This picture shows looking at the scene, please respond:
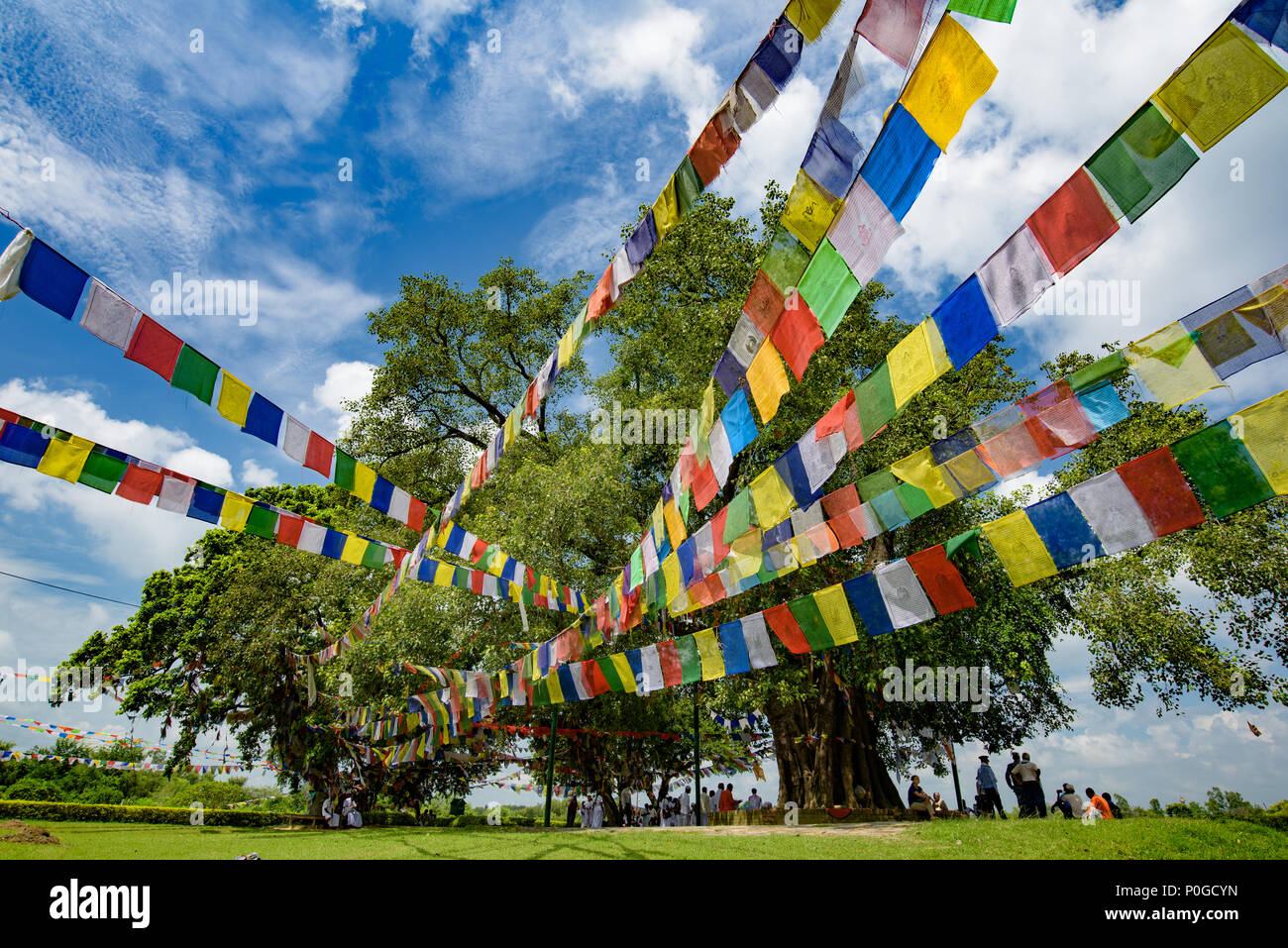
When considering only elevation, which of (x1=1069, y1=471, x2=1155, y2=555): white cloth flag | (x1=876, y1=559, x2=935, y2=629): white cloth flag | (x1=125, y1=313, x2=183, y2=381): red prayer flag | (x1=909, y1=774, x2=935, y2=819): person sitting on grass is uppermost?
(x1=125, y1=313, x2=183, y2=381): red prayer flag

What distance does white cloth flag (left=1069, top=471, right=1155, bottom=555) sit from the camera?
4129mm

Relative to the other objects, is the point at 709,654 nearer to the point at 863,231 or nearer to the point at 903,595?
the point at 903,595

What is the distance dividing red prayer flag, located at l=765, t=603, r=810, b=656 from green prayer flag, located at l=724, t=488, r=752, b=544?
1.08 metres

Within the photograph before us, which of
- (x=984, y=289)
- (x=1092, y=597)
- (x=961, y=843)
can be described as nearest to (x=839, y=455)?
(x=984, y=289)

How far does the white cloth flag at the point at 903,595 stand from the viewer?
18.5ft

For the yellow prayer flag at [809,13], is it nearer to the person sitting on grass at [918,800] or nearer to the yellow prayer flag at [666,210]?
the yellow prayer flag at [666,210]

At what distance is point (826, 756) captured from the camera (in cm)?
1493

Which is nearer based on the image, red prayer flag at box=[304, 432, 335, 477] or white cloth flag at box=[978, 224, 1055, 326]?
white cloth flag at box=[978, 224, 1055, 326]

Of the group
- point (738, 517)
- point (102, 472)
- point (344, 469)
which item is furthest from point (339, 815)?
point (738, 517)

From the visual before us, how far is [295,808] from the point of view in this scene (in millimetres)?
25094

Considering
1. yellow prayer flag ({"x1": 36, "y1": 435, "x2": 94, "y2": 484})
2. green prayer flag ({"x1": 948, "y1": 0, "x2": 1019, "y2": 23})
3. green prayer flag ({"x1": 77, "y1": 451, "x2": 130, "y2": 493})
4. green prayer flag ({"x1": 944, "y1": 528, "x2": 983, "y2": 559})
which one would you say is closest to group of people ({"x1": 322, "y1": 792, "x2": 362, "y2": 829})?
green prayer flag ({"x1": 77, "y1": 451, "x2": 130, "y2": 493})

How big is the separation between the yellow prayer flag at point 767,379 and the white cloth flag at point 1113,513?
1971 mm

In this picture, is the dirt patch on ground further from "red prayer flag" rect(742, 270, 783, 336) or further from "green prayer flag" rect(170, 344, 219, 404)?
"red prayer flag" rect(742, 270, 783, 336)

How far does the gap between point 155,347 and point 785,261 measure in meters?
4.92
